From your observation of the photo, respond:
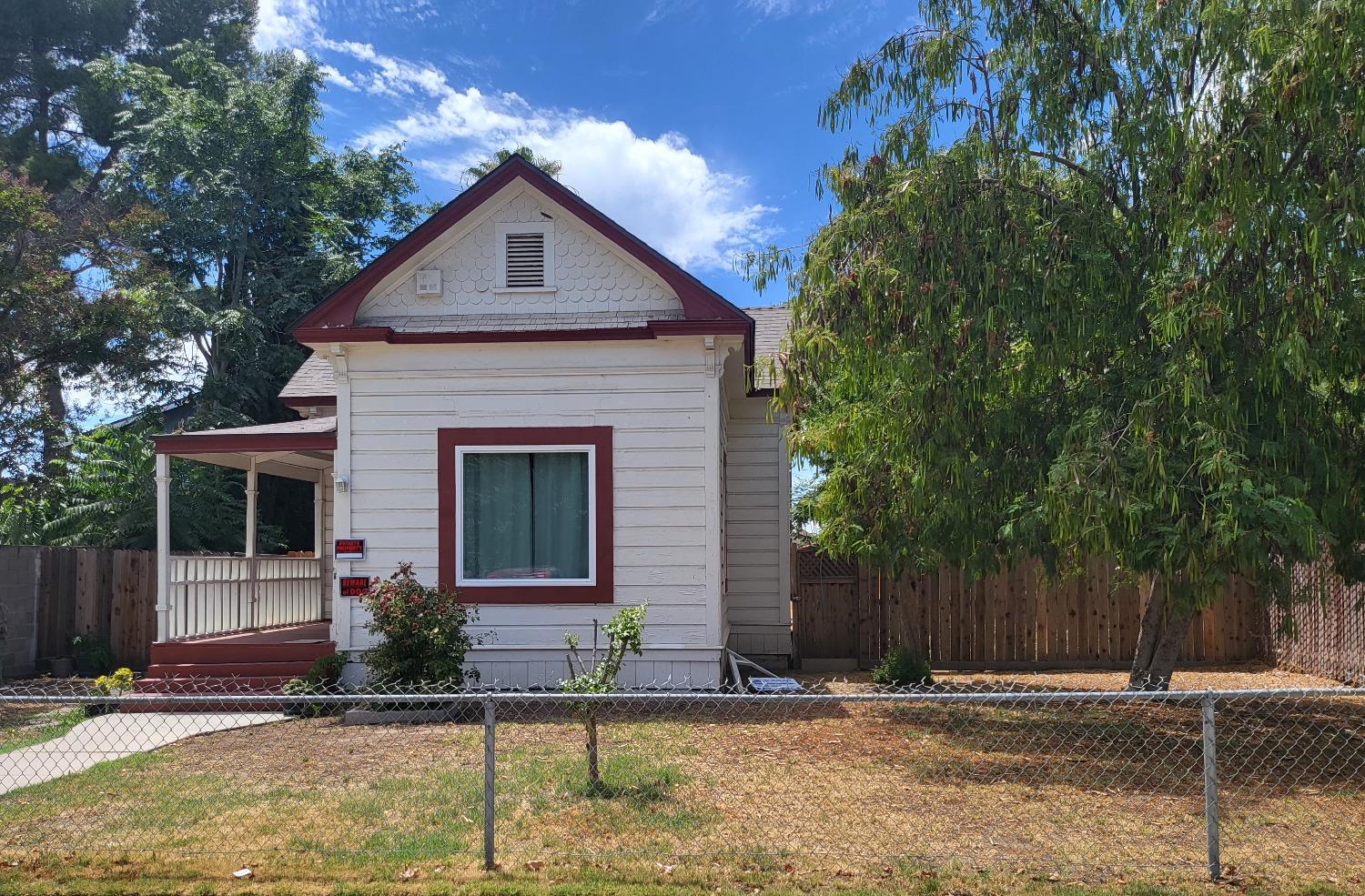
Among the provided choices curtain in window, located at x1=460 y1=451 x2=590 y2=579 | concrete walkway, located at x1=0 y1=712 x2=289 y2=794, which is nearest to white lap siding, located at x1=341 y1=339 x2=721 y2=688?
curtain in window, located at x1=460 y1=451 x2=590 y2=579

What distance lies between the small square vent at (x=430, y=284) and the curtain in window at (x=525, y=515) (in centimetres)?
188

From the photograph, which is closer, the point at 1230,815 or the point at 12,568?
the point at 1230,815

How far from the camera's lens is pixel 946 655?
1472 centimetres

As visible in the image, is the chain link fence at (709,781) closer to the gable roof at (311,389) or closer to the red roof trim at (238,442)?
the red roof trim at (238,442)

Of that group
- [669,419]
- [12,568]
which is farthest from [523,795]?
[12,568]

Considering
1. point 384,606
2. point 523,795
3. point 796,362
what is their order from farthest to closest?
point 384,606 < point 796,362 < point 523,795

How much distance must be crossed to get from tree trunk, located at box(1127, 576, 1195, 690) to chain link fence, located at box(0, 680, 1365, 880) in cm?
42

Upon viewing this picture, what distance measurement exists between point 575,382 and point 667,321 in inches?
48.2

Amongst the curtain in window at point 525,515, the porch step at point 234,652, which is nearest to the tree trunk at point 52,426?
the porch step at point 234,652

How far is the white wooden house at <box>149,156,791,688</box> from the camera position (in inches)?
446

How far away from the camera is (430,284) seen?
11.8 m

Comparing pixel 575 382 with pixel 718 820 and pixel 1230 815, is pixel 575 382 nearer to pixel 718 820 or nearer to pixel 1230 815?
pixel 718 820

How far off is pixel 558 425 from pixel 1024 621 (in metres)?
7.31

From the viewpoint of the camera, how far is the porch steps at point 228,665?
1133 cm
